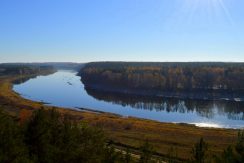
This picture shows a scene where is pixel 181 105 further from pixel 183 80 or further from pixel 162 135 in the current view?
pixel 162 135

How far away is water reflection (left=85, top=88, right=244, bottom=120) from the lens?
89637 millimetres

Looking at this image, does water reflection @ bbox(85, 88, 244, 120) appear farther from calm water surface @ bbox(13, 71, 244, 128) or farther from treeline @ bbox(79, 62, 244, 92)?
treeline @ bbox(79, 62, 244, 92)

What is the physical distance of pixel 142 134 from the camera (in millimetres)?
55375

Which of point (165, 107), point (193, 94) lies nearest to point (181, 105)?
point (165, 107)

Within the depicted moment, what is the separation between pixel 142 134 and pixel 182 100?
6033 cm

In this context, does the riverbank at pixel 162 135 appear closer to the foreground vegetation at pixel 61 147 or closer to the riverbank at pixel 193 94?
the foreground vegetation at pixel 61 147

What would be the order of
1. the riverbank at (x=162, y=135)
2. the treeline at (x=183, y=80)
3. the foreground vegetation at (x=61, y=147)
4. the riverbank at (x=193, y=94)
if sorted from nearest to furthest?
the foreground vegetation at (x=61, y=147) → the riverbank at (x=162, y=135) → the riverbank at (x=193, y=94) → the treeline at (x=183, y=80)

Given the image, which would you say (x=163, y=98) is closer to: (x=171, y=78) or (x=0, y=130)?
(x=171, y=78)

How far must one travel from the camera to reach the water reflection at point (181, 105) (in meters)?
89.6

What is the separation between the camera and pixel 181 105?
102 metres

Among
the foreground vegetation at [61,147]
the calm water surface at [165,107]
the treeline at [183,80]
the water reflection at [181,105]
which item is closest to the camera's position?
the foreground vegetation at [61,147]

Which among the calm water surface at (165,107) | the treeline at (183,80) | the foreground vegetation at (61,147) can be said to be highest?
the foreground vegetation at (61,147)

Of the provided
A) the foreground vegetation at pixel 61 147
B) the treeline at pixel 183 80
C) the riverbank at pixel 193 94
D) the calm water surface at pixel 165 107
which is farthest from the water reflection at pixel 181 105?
the foreground vegetation at pixel 61 147

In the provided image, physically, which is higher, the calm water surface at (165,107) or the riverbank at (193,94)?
the riverbank at (193,94)
